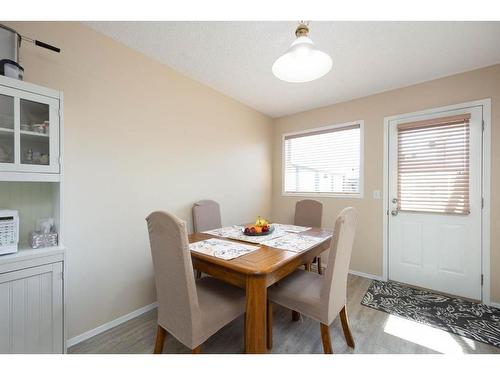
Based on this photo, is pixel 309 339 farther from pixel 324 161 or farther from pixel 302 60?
pixel 324 161

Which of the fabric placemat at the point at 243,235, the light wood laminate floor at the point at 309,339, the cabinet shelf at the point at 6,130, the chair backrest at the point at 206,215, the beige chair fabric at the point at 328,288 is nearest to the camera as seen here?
the cabinet shelf at the point at 6,130

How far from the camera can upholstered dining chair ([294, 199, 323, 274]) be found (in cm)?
263

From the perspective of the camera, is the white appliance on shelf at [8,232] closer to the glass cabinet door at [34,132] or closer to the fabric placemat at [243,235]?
the glass cabinet door at [34,132]

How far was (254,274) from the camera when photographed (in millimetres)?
1104

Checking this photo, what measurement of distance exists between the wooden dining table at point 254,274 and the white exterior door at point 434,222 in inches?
74.9

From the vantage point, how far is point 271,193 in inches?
146

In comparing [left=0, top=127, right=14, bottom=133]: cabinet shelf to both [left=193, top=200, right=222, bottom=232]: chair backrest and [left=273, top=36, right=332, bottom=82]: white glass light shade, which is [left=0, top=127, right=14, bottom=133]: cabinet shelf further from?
[left=273, top=36, right=332, bottom=82]: white glass light shade

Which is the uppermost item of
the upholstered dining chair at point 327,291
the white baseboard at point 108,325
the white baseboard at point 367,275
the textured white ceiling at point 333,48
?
the textured white ceiling at point 333,48

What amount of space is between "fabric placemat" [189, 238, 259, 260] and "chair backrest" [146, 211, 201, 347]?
0.90 feet

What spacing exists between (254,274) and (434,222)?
2.42m

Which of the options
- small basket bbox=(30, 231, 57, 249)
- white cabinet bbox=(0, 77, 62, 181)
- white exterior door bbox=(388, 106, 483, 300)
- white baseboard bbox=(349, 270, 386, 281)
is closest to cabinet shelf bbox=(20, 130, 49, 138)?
white cabinet bbox=(0, 77, 62, 181)

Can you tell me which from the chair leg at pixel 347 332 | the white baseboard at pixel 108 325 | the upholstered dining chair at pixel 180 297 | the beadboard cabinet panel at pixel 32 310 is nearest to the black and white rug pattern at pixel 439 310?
the chair leg at pixel 347 332

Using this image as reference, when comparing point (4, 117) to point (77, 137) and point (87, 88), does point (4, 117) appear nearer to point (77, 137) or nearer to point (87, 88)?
point (77, 137)

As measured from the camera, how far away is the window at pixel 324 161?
9.50 feet
